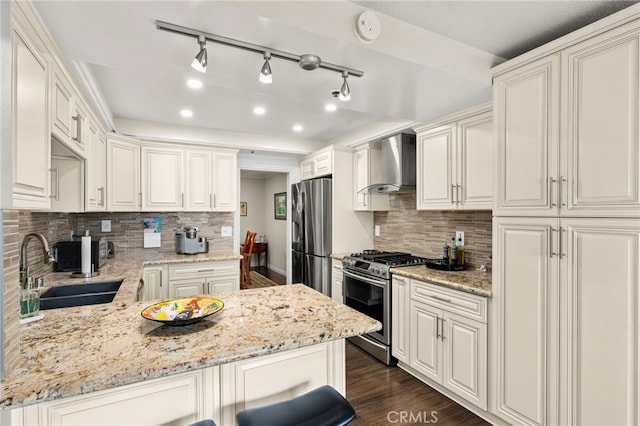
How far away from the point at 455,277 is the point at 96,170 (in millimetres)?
3192

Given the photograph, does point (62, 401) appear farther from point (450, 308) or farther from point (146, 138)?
point (146, 138)

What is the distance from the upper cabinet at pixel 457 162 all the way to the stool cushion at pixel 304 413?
6.20 feet

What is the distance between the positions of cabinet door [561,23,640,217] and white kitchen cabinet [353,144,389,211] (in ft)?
7.21

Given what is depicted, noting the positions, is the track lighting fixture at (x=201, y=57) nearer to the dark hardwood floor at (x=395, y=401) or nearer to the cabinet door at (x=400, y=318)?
the cabinet door at (x=400, y=318)

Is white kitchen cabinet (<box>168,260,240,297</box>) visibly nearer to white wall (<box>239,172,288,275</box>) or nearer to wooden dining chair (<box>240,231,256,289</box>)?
wooden dining chair (<box>240,231,256,289</box>)

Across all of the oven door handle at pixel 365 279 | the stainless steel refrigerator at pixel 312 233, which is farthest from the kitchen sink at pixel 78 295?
the stainless steel refrigerator at pixel 312 233

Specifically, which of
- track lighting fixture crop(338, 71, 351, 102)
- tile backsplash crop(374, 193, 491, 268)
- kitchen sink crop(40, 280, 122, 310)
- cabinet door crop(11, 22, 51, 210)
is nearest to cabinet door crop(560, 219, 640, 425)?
tile backsplash crop(374, 193, 491, 268)

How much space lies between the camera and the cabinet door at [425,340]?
245 centimetres

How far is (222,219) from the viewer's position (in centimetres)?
437

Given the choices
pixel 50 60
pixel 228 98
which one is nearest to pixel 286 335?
pixel 50 60

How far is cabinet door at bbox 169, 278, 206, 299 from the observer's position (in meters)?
3.54

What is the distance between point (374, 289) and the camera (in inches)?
120

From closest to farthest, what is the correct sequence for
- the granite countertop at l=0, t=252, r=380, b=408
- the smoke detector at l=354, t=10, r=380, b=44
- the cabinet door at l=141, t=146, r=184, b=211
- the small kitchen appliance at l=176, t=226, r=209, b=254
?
1. the granite countertop at l=0, t=252, r=380, b=408
2. the smoke detector at l=354, t=10, r=380, b=44
3. the cabinet door at l=141, t=146, r=184, b=211
4. the small kitchen appliance at l=176, t=226, r=209, b=254

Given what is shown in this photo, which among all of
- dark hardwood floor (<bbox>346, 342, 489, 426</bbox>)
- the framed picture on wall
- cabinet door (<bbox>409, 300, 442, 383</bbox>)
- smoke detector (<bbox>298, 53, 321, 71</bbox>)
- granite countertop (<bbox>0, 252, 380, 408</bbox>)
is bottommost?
dark hardwood floor (<bbox>346, 342, 489, 426</bbox>)
